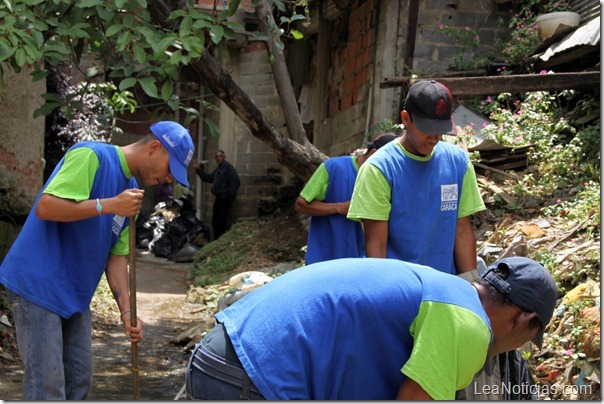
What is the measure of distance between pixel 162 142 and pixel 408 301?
1871 mm

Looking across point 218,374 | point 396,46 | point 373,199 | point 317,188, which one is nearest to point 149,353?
point 317,188

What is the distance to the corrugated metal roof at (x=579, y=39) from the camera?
9.21m

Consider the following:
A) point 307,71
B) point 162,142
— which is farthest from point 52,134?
point 162,142

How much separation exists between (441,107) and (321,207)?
1.53 metres

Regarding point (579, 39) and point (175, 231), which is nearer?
point (579, 39)

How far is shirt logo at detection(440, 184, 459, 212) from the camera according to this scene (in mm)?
4188

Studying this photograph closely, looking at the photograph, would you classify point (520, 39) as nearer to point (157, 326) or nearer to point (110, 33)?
point (157, 326)

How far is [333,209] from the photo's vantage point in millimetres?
5281

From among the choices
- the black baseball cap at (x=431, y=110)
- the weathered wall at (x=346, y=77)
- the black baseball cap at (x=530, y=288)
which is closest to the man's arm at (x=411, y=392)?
the black baseball cap at (x=530, y=288)

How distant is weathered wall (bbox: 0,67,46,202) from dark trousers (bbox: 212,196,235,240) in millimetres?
8009

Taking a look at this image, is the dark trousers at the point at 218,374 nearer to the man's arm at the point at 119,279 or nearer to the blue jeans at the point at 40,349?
the blue jeans at the point at 40,349

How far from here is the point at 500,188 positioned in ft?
27.7

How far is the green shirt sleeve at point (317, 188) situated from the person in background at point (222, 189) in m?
11.4

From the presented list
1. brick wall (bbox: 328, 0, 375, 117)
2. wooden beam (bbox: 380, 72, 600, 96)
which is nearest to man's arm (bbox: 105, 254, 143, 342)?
wooden beam (bbox: 380, 72, 600, 96)
